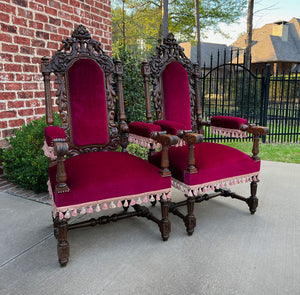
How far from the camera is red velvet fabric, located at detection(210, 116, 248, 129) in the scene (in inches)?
111

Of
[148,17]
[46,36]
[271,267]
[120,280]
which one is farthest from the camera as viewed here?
[148,17]

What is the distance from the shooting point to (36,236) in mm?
2312

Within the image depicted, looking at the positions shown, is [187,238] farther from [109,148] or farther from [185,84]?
[185,84]

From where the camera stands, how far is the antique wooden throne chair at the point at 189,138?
2262 mm

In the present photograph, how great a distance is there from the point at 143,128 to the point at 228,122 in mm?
961

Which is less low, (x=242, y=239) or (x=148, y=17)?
(x=148, y=17)

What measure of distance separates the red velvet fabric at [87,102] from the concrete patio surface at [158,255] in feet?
2.62

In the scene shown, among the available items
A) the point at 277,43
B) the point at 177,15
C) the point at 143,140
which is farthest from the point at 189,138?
the point at 277,43

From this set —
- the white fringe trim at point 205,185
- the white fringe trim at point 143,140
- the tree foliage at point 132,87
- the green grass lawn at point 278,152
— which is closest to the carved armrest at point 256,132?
the white fringe trim at point 205,185

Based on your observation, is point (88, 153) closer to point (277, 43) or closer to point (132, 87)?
point (132, 87)

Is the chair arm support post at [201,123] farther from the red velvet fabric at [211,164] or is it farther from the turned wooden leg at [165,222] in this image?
the turned wooden leg at [165,222]

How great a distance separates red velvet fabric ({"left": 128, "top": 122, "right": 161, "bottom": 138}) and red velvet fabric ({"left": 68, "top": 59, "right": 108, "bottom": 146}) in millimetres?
261

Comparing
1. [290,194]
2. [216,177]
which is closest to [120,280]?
[216,177]

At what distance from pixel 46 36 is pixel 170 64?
78.0 inches
